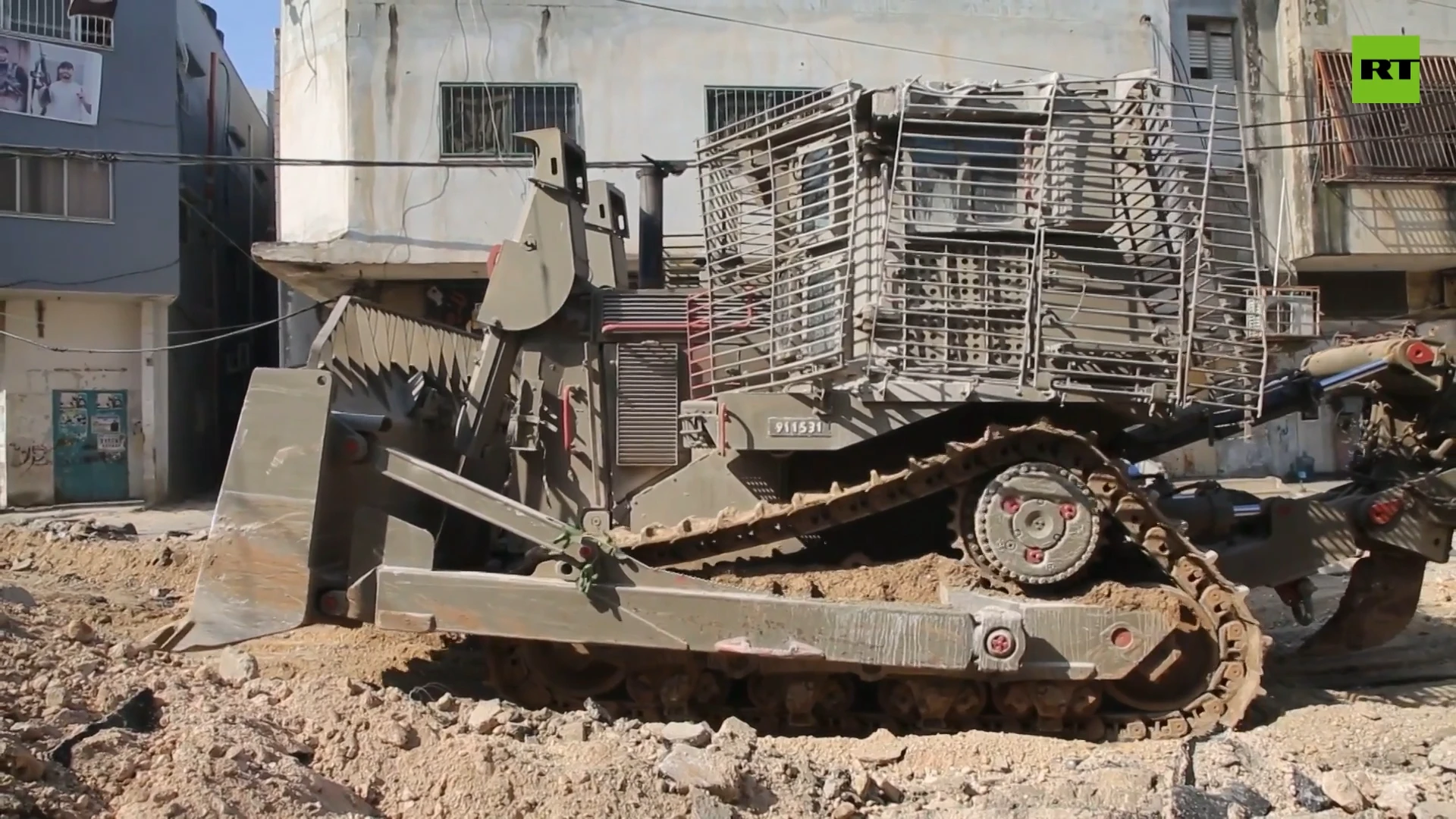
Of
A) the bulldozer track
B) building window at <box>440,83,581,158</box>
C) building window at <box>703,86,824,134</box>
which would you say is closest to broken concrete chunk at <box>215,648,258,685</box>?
the bulldozer track

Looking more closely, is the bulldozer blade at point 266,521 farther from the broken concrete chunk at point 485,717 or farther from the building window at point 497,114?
the building window at point 497,114

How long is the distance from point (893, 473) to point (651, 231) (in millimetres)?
2800

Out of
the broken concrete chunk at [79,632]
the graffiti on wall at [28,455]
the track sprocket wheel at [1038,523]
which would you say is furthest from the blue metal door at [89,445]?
the track sprocket wheel at [1038,523]

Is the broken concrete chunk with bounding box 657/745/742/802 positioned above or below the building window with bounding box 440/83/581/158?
below

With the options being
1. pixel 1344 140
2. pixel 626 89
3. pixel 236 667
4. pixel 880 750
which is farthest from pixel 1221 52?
pixel 236 667

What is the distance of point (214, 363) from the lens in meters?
21.0

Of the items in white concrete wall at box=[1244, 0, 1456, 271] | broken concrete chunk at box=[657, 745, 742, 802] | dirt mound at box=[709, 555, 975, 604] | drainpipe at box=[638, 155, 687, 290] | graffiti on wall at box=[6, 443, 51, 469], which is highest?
white concrete wall at box=[1244, 0, 1456, 271]

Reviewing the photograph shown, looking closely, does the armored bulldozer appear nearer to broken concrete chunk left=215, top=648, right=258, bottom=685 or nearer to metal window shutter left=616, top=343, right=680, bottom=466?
broken concrete chunk left=215, top=648, right=258, bottom=685

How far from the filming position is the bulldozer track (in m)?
5.39

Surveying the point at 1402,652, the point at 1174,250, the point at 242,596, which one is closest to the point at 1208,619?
the point at 1174,250

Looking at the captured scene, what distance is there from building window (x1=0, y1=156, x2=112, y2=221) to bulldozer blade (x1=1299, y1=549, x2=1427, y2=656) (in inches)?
665

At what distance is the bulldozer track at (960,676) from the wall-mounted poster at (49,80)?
1479 centimetres

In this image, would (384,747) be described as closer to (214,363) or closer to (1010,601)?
(1010,601)

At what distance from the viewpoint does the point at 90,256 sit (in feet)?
55.0
